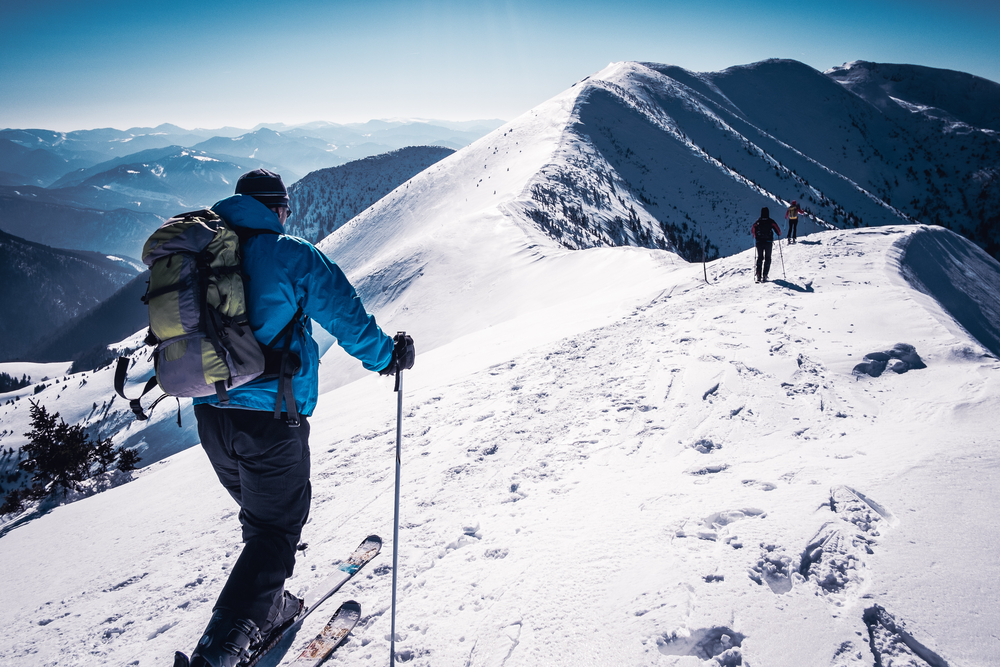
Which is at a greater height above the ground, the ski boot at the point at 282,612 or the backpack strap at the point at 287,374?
the backpack strap at the point at 287,374

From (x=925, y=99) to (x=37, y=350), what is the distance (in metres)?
306

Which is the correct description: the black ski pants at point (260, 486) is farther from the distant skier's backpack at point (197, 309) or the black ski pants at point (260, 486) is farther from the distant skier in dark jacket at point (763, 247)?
the distant skier in dark jacket at point (763, 247)

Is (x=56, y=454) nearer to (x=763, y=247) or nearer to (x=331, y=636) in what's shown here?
(x=331, y=636)

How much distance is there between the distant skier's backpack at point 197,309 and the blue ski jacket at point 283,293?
0.09 meters

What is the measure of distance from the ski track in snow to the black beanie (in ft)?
9.29

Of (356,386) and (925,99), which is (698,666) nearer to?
(356,386)

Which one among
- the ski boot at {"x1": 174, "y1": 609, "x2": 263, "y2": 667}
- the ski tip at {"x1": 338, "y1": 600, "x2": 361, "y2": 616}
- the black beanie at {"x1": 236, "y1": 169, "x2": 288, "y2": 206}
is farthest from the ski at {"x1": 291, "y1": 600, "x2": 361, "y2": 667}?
the black beanie at {"x1": 236, "y1": 169, "x2": 288, "y2": 206}

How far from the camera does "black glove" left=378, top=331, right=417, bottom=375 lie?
10.9 feet

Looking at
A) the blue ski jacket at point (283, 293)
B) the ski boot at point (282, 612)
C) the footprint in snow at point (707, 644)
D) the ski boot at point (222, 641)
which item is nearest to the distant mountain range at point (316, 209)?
the blue ski jacket at point (283, 293)

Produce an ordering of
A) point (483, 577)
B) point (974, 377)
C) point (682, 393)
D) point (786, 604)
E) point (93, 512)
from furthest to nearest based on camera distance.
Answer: point (93, 512)
point (682, 393)
point (974, 377)
point (483, 577)
point (786, 604)

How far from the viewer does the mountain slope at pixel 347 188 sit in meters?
127

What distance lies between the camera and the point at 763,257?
Result: 1064cm

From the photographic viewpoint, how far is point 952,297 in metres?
11.0

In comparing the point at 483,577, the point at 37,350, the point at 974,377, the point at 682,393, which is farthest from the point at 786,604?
the point at 37,350
